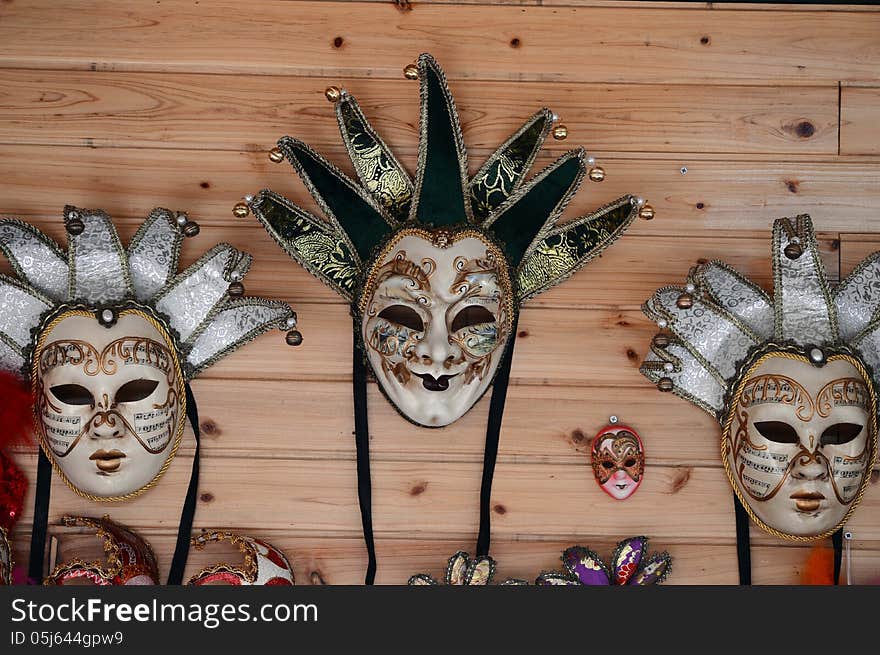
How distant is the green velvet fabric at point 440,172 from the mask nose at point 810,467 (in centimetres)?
77

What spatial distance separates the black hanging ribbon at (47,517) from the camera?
5.90 ft

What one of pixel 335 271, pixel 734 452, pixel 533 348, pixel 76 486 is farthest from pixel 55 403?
pixel 734 452

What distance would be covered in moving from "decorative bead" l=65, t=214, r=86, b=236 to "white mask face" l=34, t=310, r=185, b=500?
0.16m

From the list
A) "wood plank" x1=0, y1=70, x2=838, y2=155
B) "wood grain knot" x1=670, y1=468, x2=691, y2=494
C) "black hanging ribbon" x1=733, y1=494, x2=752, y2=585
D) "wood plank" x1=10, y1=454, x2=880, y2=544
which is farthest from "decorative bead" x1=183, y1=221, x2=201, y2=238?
"black hanging ribbon" x1=733, y1=494, x2=752, y2=585

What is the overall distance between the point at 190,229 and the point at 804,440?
1.23m

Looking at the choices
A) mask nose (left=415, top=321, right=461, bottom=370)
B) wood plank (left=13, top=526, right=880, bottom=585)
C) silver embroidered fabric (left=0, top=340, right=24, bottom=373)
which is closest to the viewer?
mask nose (left=415, top=321, right=461, bottom=370)

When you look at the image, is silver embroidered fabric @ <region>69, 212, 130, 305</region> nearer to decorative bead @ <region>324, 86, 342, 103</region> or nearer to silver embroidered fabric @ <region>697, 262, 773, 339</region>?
decorative bead @ <region>324, 86, 342, 103</region>

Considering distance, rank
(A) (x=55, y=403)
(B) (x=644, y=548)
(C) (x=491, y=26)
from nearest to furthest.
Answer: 1. (A) (x=55, y=403)
2. (B) (x=644, y=548)
3. (C) (x=491, y=26)

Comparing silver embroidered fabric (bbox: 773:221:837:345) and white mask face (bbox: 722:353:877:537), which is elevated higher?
silver embroidered fabric (bbox: 773:221:837:345)

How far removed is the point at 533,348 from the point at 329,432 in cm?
46

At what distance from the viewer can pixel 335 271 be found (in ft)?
5.81

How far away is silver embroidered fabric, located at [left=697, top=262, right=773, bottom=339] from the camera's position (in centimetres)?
176

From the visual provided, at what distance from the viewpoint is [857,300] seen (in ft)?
5.77

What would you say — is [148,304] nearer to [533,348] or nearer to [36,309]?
[36,309]
